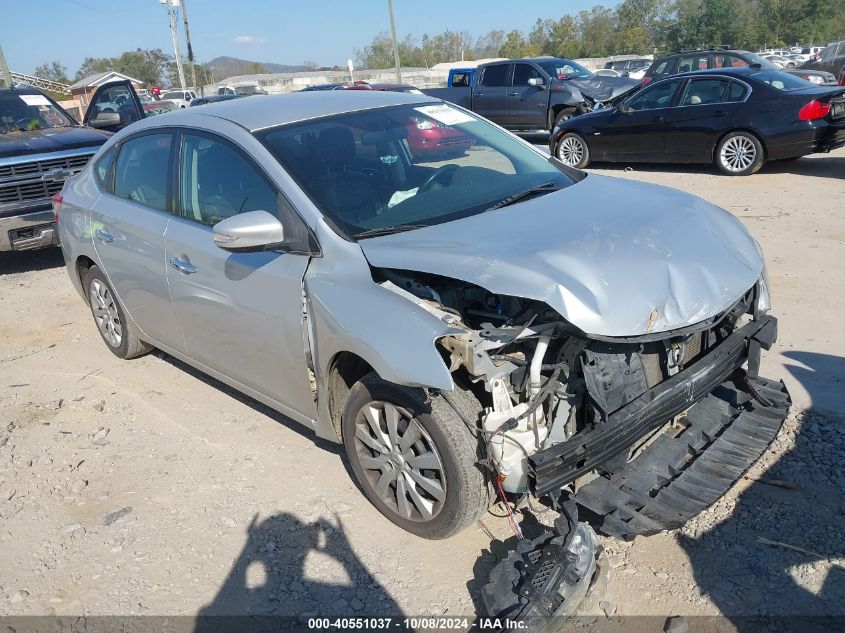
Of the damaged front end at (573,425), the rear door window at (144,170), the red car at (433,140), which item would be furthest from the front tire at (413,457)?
the rear door window at (144,170)

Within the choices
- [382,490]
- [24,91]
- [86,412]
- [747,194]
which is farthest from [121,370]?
[747,194]

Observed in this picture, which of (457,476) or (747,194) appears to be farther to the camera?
(747,194)

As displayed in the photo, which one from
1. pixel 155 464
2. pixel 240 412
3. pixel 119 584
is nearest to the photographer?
pixel 119 584

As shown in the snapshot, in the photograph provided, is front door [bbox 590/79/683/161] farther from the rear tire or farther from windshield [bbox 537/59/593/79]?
the rear tire

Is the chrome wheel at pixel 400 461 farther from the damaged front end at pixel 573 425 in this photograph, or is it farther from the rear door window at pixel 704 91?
the rear door window at pixel 704 91

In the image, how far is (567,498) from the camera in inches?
116

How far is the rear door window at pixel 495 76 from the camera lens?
15609 millimetres

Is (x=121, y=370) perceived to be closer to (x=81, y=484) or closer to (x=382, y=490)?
(x=81, y=484)

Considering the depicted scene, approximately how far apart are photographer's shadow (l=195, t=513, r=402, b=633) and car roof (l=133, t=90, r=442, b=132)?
2.09m

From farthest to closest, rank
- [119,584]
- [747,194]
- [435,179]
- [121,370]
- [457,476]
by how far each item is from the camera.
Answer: [747,194] < [121,370] < [435,179] < [119,584] < [457,476]

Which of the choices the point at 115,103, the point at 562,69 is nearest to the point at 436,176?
the point at 115,103

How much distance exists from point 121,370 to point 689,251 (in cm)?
422

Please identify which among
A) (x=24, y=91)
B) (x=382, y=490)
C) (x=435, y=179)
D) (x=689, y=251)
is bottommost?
(x=382, y=490)

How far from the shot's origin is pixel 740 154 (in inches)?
406
